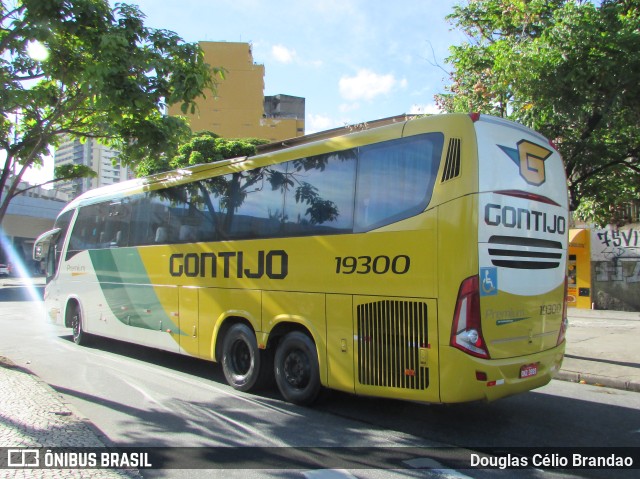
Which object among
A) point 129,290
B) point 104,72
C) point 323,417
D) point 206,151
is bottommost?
point 323,417

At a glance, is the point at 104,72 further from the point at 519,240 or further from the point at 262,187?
the point at 519,240

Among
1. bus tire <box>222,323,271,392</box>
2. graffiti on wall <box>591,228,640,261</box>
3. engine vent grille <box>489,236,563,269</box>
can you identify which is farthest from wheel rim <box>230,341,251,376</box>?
graffiti on wall <box>591,228,640,261</box>

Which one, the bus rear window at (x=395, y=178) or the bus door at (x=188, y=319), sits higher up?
the bus rear window at (x=395, y=178)

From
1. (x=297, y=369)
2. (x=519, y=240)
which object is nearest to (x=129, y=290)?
(x=297, y=369)

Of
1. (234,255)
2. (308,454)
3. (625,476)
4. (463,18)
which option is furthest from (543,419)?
(463,18)

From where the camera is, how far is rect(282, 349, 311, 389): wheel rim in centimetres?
648

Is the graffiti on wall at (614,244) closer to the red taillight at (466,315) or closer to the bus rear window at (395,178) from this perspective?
the bus rear window at (395,178)

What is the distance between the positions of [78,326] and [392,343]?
8747 mm

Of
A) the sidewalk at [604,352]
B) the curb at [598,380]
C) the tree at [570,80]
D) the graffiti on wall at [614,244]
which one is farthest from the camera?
the graffiti on wall at [614,244]

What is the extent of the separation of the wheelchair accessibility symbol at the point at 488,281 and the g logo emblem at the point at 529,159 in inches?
48.1

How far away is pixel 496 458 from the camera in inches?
184

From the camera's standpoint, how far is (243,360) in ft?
24.4

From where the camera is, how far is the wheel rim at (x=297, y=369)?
21.3ft

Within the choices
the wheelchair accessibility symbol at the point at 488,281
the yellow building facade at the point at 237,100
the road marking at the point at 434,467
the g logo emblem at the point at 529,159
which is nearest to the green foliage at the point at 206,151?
the g logo emblem at the point at 529,159
